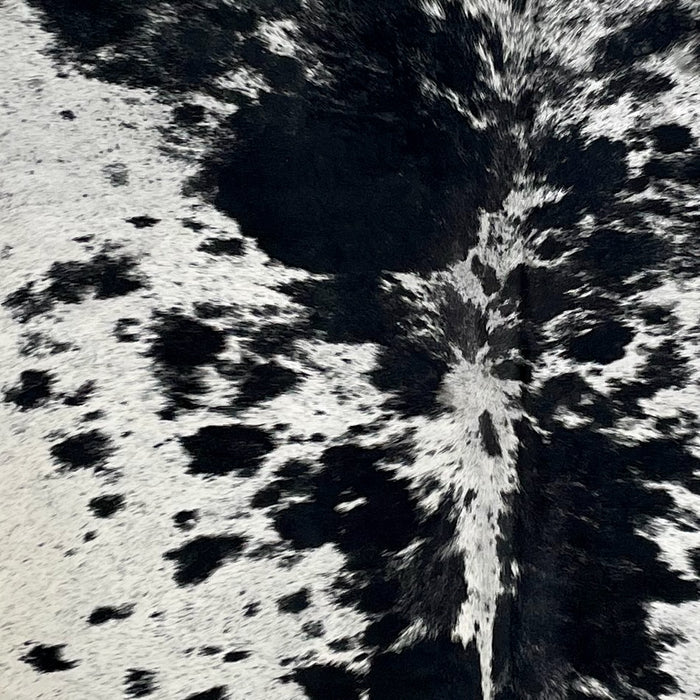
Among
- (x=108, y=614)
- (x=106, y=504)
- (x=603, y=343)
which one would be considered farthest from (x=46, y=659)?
(x=603, y=343)

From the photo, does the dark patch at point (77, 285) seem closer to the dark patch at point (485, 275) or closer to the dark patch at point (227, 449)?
the dark patch at point (227, 449)

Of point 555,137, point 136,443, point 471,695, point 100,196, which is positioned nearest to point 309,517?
point 136,443

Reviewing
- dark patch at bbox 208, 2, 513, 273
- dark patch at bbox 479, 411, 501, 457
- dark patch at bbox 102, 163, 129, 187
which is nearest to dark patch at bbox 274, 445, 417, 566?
dark patch at bbox 479, 411, 501, 457

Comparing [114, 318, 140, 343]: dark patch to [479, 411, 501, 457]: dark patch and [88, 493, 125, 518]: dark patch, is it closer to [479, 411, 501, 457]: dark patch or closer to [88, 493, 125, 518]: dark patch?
[88, 493, 125, 518]: dark patch

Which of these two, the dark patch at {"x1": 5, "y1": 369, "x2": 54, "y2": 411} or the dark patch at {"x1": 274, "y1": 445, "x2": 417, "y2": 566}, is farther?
the dark patch at {"x1": 274, "y1": 445, "x2": 417, "y2": 566}

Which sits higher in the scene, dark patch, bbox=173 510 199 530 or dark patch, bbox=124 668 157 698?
dark patch, bbox=173 510 199 530

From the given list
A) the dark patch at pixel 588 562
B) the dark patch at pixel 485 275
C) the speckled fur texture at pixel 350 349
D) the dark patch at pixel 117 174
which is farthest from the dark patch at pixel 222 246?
the dark patch at pixel 588 562
